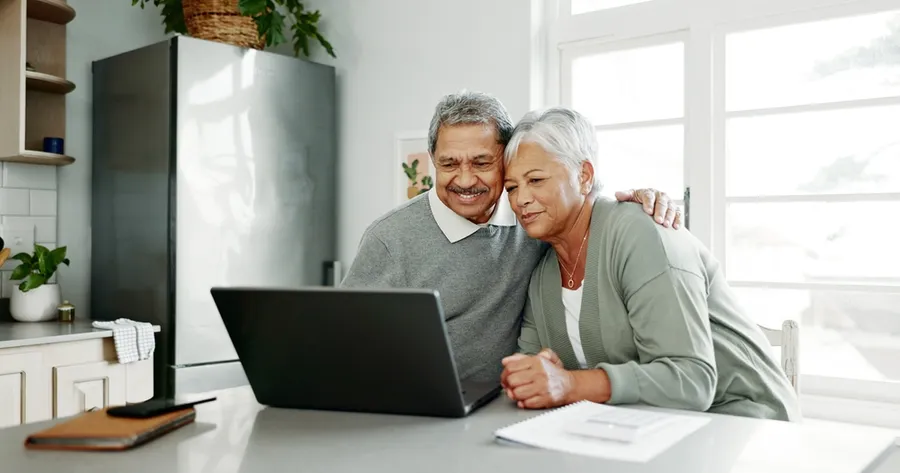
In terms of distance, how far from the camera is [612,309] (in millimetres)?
1499

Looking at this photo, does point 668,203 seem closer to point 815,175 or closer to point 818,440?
point 818,440

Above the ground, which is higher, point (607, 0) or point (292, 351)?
point (607, 0)

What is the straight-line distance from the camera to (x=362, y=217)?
3510mm

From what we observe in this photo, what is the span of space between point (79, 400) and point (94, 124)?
1203 mm

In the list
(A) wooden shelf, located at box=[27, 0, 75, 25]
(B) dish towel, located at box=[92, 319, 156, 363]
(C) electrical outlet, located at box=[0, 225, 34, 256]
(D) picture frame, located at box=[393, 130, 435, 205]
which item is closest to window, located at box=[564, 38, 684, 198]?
(D) picture frame, located at box=[393, 130, 435, 205]

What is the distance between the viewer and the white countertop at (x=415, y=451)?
3.00 ft

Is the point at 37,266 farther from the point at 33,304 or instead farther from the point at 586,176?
the point at 586,176

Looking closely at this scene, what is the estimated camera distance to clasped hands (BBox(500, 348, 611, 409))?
125 centimetres

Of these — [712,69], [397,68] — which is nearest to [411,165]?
[397,68]

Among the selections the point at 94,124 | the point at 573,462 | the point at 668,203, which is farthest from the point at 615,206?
the point at 94,124

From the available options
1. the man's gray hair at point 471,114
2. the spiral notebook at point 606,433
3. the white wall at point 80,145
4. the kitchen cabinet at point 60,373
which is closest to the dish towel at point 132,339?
the kitchen cabinet at point 60,373

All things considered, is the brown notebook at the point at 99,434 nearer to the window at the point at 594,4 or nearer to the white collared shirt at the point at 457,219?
the white collared shirt at the point at 457,219

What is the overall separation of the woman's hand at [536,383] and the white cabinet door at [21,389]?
5.92 ft

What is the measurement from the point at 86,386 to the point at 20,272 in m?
0.57
